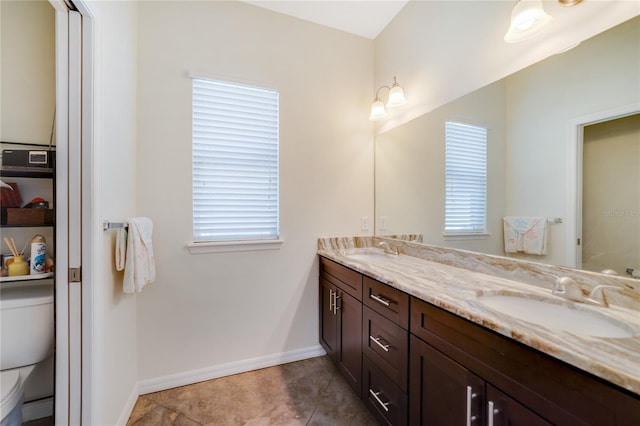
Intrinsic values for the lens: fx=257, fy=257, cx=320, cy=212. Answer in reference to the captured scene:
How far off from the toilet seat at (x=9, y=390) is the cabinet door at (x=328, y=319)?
1627 millimetres

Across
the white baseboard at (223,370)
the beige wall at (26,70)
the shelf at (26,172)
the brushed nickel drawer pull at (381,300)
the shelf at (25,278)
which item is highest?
the beige wall at (26,70)

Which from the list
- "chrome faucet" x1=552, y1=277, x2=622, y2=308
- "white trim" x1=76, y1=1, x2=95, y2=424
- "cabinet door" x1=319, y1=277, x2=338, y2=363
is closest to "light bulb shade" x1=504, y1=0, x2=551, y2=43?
"chrome faucet" x1=552, y1=277, x2=622, y2=308

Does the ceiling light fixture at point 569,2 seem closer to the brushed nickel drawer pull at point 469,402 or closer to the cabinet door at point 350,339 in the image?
the brushed nickel drawer pull at point 469,402

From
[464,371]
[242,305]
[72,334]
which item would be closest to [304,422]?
[242,305]

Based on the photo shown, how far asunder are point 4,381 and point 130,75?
1.65 m

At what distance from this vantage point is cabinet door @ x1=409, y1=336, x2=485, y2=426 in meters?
0.88

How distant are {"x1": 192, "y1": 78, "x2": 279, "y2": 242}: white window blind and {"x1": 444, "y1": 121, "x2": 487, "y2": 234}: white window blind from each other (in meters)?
1.27

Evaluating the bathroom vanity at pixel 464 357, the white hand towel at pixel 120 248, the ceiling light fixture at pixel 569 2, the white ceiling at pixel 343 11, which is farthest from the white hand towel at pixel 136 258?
the ceiling light fixture at pixel 569 2

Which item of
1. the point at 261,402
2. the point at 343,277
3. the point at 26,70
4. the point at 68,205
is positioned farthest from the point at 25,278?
the point at 343,277

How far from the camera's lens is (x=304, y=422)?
1.51 meters

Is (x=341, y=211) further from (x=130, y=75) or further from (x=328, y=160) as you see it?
(x=130, y=75)

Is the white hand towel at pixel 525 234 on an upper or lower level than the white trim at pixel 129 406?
upper

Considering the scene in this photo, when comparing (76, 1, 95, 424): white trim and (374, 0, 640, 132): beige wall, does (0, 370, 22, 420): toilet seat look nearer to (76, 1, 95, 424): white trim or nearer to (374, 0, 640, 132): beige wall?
(76, 1, 95, 424): white trim

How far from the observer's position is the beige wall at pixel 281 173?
1.75 m
